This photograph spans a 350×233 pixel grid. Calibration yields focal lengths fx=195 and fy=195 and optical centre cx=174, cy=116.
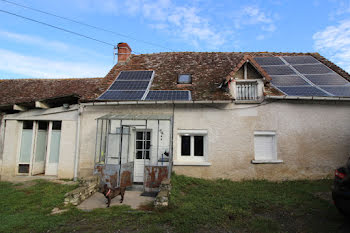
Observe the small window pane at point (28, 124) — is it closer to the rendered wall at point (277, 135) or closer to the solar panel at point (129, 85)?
the solar panel at point (129, 85)

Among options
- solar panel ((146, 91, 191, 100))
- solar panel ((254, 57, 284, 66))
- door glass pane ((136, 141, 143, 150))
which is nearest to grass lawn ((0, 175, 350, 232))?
door glass pane ((136, 141, 143, 150))

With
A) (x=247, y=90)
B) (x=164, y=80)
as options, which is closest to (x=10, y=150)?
(x=164, y=80)

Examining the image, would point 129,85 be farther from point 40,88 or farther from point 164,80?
point 40,88

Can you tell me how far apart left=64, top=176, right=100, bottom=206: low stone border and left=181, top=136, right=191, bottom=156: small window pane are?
3.34m

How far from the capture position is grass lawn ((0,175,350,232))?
13.0ft

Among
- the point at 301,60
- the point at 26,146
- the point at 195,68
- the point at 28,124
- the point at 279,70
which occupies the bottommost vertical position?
the point at 26,146

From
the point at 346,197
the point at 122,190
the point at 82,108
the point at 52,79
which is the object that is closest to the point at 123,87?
the point at 82,108

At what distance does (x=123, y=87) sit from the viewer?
882cm

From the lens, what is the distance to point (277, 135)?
7672mm

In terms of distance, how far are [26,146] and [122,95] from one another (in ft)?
15.1

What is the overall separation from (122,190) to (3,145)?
20.4ft

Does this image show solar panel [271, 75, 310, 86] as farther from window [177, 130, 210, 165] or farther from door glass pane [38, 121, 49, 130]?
door glass pane [38, 121, 49, 130]

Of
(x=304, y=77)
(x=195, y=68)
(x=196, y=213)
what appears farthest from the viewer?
(x=195, y=68)

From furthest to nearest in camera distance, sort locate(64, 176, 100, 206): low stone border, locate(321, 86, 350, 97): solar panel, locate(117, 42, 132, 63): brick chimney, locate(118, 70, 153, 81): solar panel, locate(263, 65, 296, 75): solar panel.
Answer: locate(117, 42, 132, 63): brick chimney → locate(118, 70, 153, 81): solar panel → locate(263, 65, 296, 75): solar panel → locate(321, 86, 350, 97): solar panel → locate(64, 176, 100, 206): low stone border
